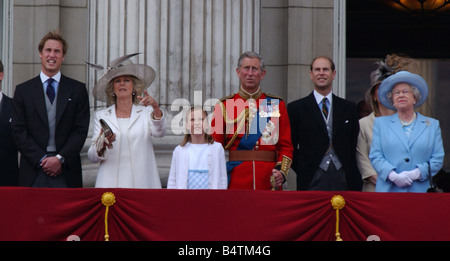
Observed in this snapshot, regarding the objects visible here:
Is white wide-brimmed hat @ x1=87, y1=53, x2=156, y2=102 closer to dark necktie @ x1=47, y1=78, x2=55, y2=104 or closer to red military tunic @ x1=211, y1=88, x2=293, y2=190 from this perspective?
dark necktie @ x1=47, y1=78, x2=55, y2=104

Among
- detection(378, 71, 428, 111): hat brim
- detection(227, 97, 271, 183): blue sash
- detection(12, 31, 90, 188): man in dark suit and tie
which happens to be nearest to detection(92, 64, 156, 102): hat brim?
detection(12, 31, 90, 188): man in dark suit and tie

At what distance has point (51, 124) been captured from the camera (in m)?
9.33

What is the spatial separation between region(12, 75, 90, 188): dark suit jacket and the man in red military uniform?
1.15m

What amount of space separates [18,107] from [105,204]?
1660 millimetres

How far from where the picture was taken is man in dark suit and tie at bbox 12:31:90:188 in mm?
9133

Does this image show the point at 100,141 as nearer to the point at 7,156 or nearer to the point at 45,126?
the point at 45,126

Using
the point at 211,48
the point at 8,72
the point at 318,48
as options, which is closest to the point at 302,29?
the point at 318,48

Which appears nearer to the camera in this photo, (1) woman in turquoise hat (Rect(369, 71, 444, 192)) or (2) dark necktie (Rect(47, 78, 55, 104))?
(1) woman in turquoise hat (Rect(369, 71, 444, 192))

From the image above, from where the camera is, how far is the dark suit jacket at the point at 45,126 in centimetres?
916

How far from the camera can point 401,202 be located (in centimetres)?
815

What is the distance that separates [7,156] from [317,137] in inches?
105

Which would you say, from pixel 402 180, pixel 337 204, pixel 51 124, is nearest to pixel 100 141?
pixel 51 124

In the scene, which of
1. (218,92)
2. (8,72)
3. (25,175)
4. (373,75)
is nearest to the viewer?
(25,175)

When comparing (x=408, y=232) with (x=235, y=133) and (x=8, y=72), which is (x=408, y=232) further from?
(x=8, y=72)
